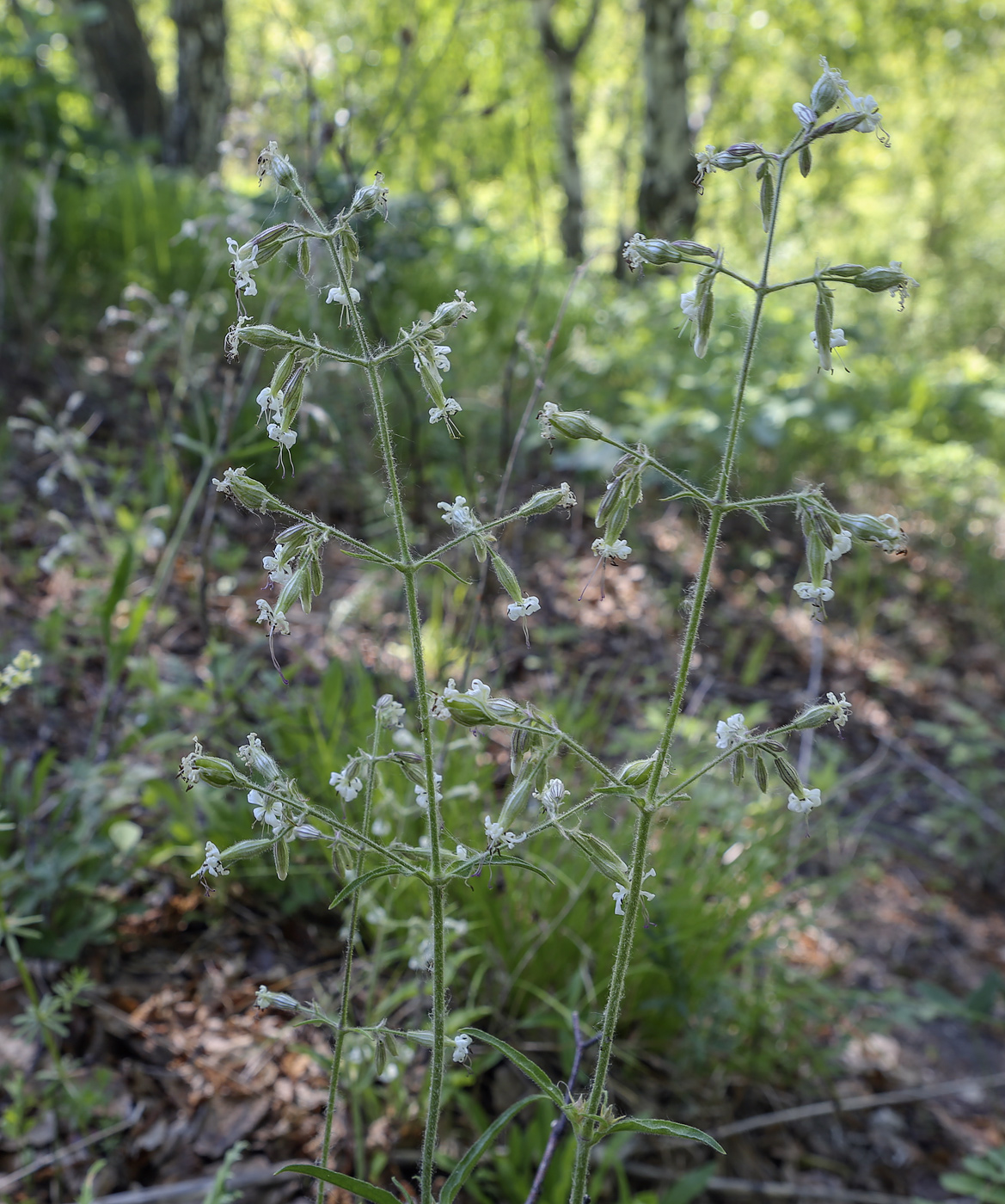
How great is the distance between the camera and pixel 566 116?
9828mm

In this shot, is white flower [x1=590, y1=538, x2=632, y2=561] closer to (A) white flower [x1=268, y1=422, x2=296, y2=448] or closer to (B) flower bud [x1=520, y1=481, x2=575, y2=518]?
(B) flower bud [x1=520, y1=481, x2=575, y2=518]

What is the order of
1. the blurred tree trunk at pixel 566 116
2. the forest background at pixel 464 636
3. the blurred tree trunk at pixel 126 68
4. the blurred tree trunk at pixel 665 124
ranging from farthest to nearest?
the blurred tree trunk at pixel 126 68 → the blurred tree trunk at pixel 566 116 → the blurred tree trunk at pixel 665 124 → the forest background at pixel 464 636

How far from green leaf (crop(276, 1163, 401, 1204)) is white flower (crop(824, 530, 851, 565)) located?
717 mm

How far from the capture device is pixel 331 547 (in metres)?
3.89

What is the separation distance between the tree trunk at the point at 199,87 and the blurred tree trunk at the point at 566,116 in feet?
10.7

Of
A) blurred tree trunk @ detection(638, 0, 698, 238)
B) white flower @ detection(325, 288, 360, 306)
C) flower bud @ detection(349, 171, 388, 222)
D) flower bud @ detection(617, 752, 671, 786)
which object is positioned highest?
blurred tree trunk @ detection(638, 0, 698, 238)

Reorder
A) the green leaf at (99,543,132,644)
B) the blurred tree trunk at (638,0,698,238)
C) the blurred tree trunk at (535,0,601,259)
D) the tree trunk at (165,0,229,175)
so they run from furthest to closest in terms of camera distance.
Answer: the tree trunk at (165,0,229,175)
the blurred tree trunk at (535,0,601,259)
the blurred tree trunk at (638,0,698,238)
the green leaf at (99,543,132,644)

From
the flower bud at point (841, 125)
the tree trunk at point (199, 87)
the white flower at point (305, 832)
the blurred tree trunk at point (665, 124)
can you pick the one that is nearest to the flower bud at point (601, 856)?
the white flower at point (305, 832)

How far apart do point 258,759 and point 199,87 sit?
10.2m

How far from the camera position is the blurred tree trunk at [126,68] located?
33.5 ft

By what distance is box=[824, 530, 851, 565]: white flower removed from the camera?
2.67ft

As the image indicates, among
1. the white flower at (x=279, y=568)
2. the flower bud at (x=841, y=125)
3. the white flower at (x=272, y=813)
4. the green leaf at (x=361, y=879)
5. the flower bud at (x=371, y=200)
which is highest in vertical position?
the flower bud at (x=841, y=125)

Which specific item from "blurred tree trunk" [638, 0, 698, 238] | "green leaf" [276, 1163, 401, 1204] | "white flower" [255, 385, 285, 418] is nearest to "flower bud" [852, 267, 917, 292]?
"white flower" [255, 385, 285, 418]

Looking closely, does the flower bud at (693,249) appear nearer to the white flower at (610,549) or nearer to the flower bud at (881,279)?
the flower bud at (881,279)
